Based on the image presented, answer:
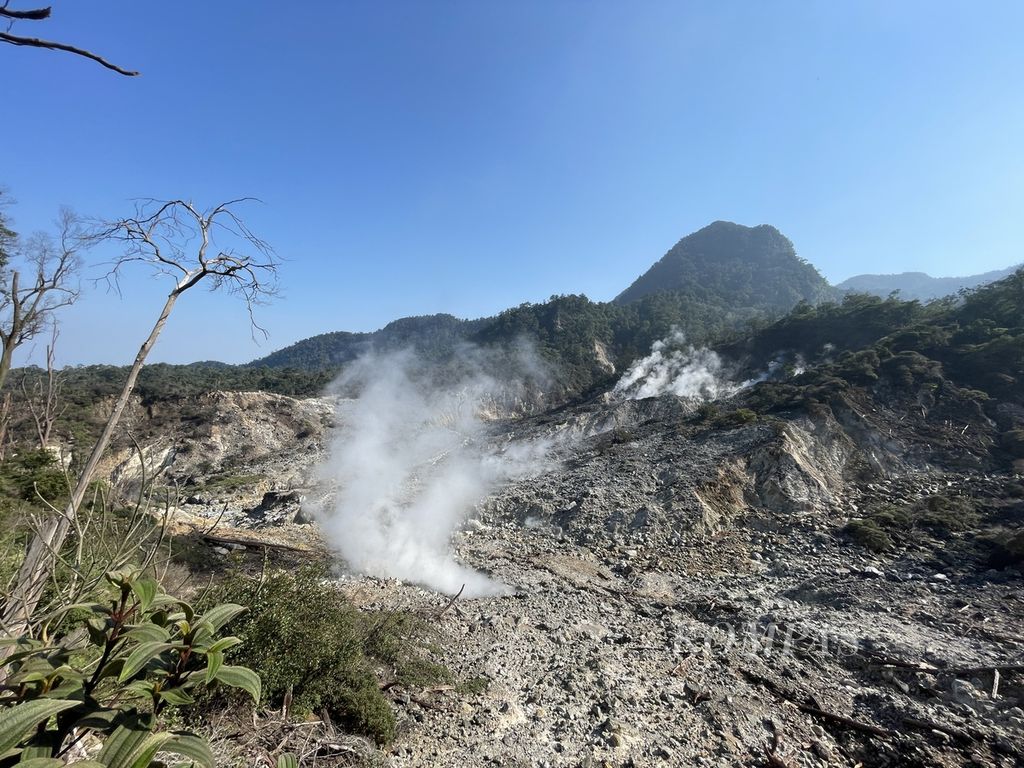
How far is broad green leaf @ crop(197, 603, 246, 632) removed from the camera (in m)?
1.61

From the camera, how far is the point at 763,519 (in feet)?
47.4

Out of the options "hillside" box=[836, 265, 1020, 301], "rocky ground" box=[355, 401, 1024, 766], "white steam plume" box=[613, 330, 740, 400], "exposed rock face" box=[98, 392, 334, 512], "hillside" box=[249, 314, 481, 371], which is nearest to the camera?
"rocky ground" box=[355, 401, 1024, 766]

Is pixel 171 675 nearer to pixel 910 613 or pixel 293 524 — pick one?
pixel 910 613

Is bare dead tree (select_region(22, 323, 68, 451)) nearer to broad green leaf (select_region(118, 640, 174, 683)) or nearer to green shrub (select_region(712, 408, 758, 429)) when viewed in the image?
broad green leaf (select_region(118, 640, 174, 683))

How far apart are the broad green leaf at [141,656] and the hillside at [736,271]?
73820mm

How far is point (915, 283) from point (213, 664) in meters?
188

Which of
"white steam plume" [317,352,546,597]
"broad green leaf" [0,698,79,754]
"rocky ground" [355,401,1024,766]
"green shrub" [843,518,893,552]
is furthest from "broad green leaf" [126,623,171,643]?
"green shrub" [843,518,893,552]

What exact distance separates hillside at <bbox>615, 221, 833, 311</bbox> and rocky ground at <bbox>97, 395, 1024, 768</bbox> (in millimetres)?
57601

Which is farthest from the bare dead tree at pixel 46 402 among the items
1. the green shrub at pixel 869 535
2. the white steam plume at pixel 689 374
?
the white steam plume at pixel 689 374

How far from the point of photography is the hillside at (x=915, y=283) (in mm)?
120812

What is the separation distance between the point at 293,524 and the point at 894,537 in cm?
1729

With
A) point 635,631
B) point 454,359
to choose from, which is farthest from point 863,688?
point 454,359

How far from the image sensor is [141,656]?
1416 millimetres

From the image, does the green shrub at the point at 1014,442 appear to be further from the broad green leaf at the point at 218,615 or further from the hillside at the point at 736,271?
the hillside at the point at 736,271
